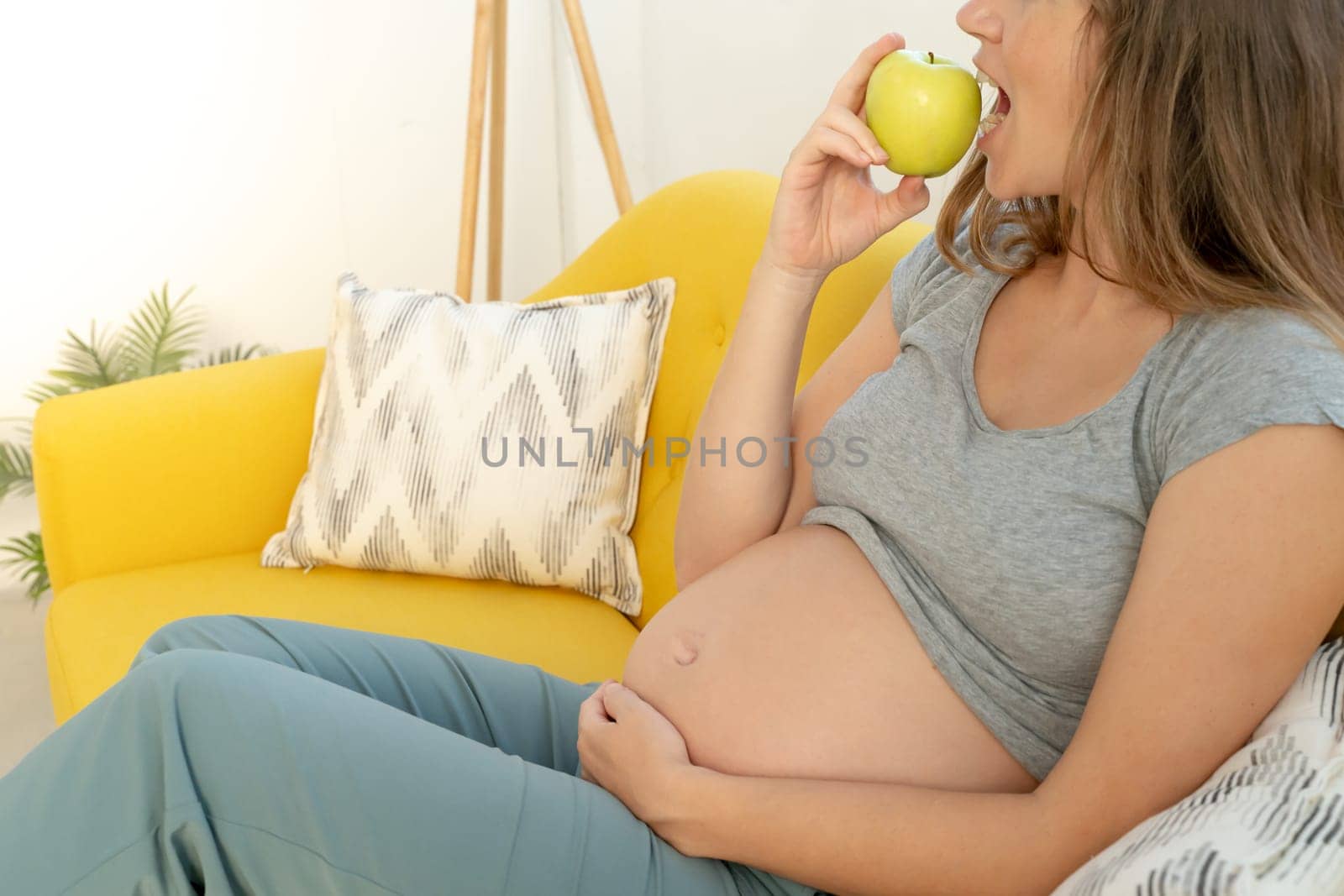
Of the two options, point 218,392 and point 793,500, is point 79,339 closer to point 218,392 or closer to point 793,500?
point 218,392

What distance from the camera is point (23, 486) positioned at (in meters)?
2.77

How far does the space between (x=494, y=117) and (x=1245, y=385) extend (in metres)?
2.14

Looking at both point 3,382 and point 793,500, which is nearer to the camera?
point 793,500

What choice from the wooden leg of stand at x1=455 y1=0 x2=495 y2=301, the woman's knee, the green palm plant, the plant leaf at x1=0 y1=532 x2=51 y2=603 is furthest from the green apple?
the plant leaf at x1=0 y1=532 x2=51 y2=603

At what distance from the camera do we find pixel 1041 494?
0.99m

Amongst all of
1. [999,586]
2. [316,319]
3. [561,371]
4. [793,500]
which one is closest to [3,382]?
[316,319]

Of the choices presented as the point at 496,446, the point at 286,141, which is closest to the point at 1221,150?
the point at 496,446

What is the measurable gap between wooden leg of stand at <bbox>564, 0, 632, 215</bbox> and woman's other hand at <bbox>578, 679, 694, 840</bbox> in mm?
1590

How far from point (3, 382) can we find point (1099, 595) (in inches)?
109

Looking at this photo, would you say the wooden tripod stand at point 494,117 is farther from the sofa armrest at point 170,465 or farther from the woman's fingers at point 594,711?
the woman's fingers at point 594,711

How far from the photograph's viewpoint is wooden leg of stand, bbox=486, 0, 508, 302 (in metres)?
2.69

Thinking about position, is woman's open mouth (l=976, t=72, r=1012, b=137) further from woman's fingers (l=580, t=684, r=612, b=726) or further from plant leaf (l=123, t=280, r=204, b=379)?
plant leaf (l=123, t=280, r=204, b=379)

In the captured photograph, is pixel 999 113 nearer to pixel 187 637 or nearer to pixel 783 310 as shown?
pixel 783 310

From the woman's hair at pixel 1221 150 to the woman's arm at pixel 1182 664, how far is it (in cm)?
14
